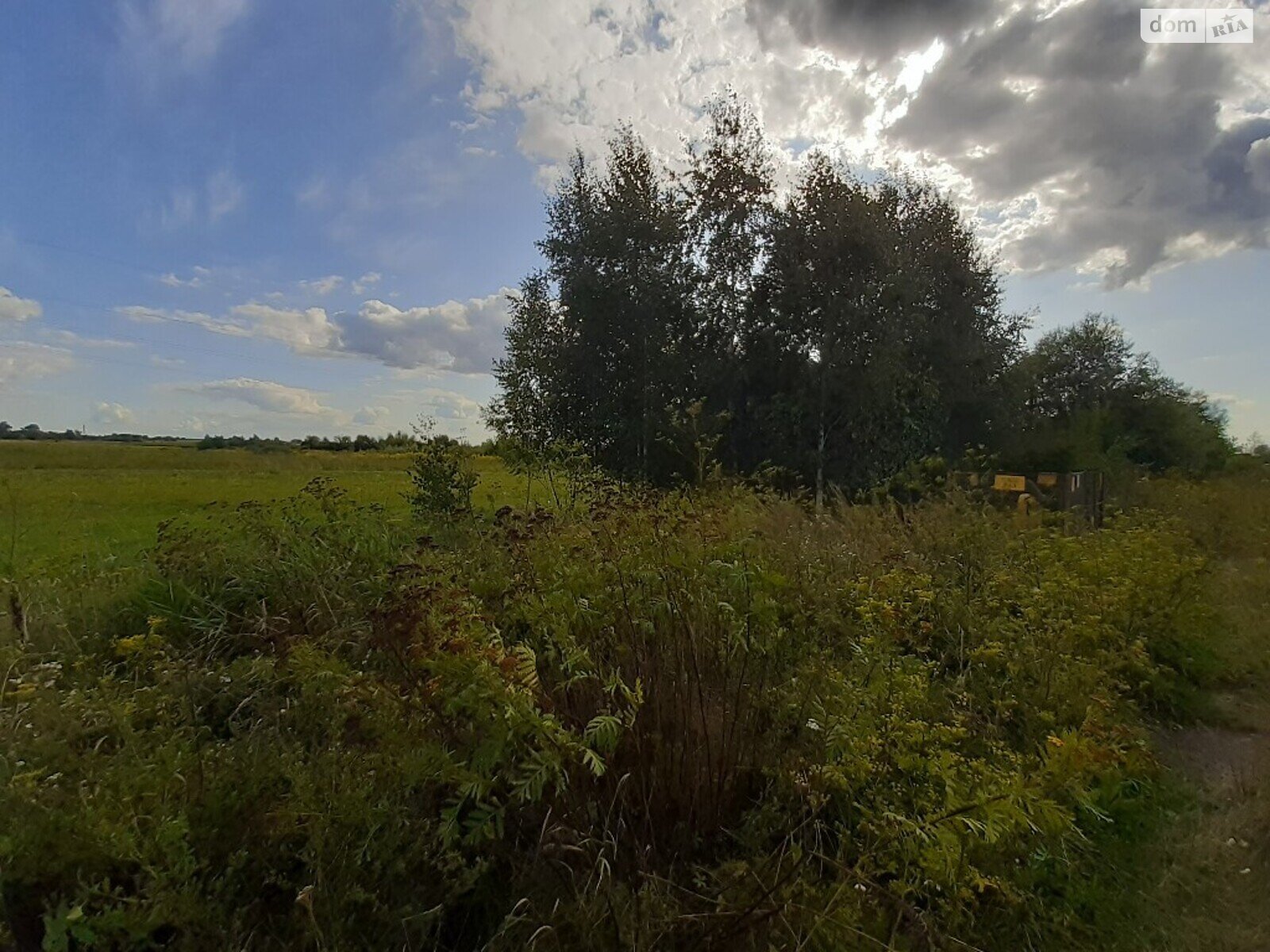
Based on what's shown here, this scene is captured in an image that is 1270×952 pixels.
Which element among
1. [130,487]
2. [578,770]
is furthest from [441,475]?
[130,487]

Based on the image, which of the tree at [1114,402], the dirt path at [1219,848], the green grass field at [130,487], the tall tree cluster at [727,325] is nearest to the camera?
the dirt path at [1219,848]

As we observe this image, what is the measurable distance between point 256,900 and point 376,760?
1.38 ft

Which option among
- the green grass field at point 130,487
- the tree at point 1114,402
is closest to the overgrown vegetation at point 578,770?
the green grass field at point 130,487

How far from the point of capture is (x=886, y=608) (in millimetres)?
2887

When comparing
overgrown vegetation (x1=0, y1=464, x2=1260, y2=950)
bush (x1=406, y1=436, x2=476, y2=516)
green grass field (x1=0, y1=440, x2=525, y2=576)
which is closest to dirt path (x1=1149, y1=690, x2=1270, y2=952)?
overgrown vegetation (x1=0, y1=464, x2=1260, y2=950)

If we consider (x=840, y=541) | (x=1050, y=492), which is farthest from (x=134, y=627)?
(x=1050, y=492)

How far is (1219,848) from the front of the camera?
2686 mm

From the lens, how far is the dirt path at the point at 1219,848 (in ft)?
7.37

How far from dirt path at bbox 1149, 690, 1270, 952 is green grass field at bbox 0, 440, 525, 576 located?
17.8 feet

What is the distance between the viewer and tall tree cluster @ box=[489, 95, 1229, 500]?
12.4 metres

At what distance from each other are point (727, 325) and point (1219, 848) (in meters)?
11.3

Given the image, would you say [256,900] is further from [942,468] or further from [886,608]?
[942,468]

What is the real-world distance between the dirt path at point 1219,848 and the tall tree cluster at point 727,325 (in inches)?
331

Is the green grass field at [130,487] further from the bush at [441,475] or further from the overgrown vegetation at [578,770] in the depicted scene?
the overgrown vegetation at [578,770]
